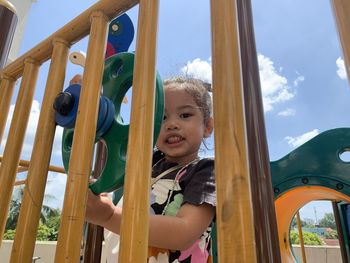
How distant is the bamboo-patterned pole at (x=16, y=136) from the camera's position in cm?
55

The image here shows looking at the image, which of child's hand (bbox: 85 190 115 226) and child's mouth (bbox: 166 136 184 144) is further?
child's mouth (bbox: 166 136 184 144)

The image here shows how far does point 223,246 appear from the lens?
26 centimetres

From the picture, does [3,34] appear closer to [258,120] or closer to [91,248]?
[91,248]

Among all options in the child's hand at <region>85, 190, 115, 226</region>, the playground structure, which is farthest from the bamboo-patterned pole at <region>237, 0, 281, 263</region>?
the child's hand at <region>85, 190, 115, 226</region>

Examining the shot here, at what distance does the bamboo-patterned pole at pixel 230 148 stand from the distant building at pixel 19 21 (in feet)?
9.70

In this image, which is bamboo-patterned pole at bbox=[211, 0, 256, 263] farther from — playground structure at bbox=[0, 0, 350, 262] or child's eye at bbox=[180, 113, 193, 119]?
child's eye at bbox=[180, 113, 193, 119]

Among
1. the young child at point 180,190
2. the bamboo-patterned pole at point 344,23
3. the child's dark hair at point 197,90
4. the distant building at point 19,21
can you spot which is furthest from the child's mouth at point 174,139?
the distant building at point 19,21

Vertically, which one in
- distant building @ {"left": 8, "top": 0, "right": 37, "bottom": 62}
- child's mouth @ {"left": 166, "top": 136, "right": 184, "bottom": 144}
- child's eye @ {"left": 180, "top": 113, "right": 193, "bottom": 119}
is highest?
distant building @ {"left": 8, "top": 0, "right": 37, "bottom": 62}

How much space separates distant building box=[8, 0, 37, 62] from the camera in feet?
9.35

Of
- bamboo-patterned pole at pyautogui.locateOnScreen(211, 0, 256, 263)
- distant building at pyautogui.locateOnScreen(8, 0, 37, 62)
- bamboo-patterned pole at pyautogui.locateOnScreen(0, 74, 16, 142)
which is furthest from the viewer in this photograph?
distant building at pyautogui.locateOnScreen(8, 0, 37, 62)

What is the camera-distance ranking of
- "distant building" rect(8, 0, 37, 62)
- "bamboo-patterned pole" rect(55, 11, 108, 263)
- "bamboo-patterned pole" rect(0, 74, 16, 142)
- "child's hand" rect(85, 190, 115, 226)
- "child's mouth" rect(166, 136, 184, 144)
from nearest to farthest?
1. "bamboo-patterned pole" rect(55, 11, 108, 263)
2. "child's hand" rect(85, 190, 115, 226)
3. "bamboo-patterned pole" rect(0, 74, 16, 142)
4. "child's mouth" rect(166, 136, 184, 144)
5. "distant building" rect(8, 0, 37, 62)

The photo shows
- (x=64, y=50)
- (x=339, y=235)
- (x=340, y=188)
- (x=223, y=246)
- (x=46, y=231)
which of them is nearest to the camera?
(x=223, y=246)

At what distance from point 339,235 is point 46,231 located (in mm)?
7827

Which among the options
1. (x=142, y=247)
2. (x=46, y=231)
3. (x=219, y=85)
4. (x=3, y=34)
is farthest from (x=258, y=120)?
(x=46, y=231)
